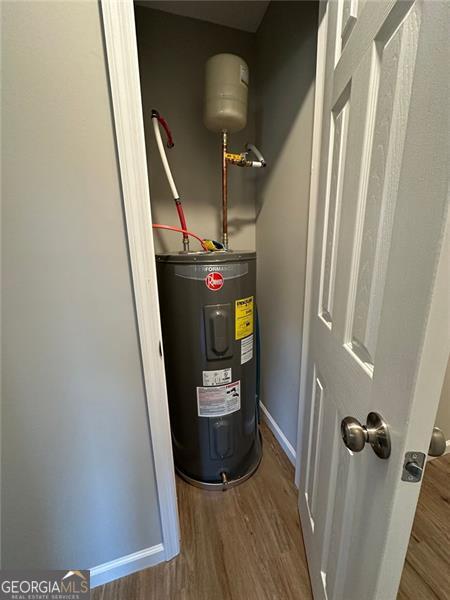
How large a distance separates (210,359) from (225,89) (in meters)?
1.19

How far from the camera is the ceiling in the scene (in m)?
1.24

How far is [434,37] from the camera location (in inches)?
12.0

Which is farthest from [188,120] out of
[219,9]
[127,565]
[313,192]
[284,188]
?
[127,565]

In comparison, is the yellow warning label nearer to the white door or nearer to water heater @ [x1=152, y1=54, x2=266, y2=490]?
water heater @ [x1=152, y1=54, x2=266, y2=490]

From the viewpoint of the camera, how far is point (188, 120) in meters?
1.43

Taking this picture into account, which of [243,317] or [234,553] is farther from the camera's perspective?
[243,317]

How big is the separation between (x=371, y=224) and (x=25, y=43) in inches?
33.1

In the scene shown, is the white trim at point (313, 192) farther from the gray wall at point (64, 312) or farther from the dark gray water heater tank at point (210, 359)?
the gray wall at point (64, 312)

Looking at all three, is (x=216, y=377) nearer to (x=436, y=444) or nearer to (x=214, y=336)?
(x=214, y=336)

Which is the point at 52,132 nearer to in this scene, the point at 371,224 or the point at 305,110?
the point at 371,224

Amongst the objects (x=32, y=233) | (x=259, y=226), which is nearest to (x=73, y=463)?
(x=32, y=233)

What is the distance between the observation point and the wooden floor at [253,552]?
882 millimetres

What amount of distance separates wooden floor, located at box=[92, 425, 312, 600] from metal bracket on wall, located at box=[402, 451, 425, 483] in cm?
91

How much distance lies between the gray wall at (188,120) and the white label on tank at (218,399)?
874 millimetres
